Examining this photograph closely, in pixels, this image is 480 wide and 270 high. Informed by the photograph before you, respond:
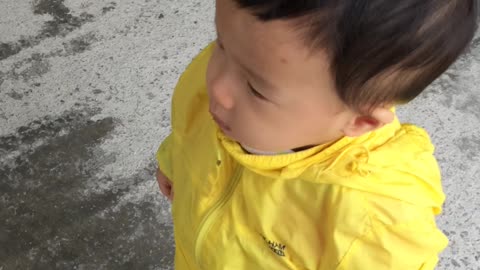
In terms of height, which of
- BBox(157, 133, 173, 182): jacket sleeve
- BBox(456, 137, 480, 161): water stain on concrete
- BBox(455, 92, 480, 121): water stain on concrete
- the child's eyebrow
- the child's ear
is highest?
the child's eyebrow

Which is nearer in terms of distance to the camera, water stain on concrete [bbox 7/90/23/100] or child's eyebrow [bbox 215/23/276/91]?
child's eyebrow [bbox 215/23/276/91]

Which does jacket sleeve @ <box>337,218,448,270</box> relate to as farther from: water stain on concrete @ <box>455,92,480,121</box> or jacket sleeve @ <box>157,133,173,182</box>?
water stain on concrete @ <box>455,92,480,121</box>

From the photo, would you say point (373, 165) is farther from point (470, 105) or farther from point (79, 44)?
point (79, 44)

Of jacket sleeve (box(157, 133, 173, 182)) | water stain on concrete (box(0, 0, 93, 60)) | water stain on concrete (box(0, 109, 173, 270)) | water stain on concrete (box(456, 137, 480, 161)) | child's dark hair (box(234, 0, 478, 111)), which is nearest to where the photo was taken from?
child's dark hair (box(234, 0, 478, 111))

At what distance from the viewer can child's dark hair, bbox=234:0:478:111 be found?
25.8 inches

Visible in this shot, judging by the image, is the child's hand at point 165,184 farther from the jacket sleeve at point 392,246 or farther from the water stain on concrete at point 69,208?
the jacket sleeve at point 392,246

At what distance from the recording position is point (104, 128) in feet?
5.65

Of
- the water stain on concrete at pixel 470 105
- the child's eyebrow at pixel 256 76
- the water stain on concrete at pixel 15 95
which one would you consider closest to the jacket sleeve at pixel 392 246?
the child's eyebrow at pixel 256 76

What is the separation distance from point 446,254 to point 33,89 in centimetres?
110

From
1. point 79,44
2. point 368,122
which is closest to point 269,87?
point 368,122

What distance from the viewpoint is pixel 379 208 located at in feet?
2.64

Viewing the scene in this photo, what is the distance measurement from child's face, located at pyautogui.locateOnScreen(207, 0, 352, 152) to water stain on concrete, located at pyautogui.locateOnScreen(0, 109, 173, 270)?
775mm

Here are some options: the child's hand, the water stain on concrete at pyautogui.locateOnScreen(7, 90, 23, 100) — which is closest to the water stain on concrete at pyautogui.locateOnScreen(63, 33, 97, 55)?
the water stain on concrete at pyautogui.locateOnScreen(7, 90, 23, 100)

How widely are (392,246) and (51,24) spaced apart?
1.39m
